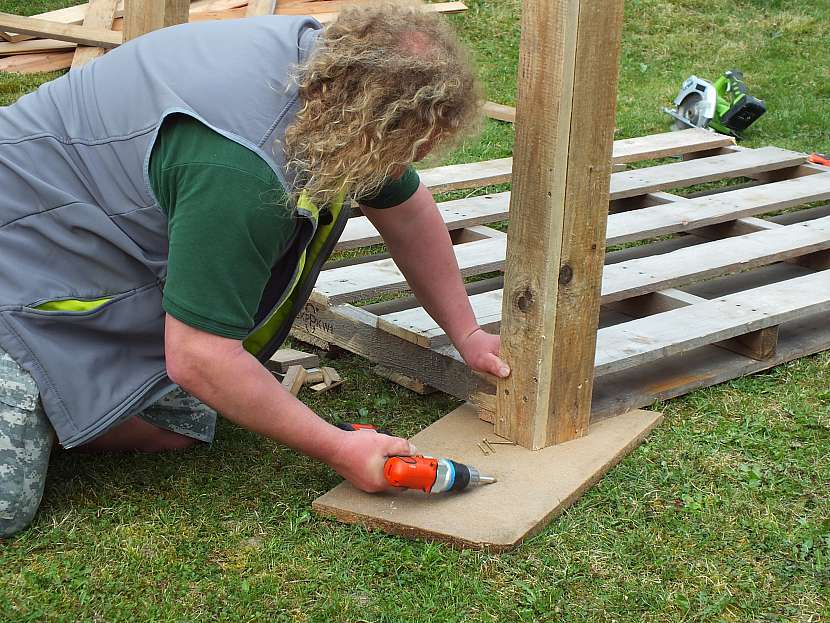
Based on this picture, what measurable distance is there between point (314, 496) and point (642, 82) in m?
5.62

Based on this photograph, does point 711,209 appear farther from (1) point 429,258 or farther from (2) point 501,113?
(2) point 501,113

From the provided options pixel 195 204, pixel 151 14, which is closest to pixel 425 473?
pixel 195 204

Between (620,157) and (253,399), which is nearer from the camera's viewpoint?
(253,399)

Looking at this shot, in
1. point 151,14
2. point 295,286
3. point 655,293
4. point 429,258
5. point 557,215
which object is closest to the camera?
point 557,215

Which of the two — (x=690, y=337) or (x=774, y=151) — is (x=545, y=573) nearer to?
(x=690, y=337)

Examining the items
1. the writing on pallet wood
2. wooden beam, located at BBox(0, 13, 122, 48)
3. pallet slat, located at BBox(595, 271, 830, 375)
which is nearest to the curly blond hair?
pallet slat, located at BBox(595, 271, 830, 375)

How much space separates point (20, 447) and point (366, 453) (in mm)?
821

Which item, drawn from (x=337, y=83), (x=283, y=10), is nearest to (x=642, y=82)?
(x=283, y=10)

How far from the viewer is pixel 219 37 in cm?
227

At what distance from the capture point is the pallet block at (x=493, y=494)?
2.38m

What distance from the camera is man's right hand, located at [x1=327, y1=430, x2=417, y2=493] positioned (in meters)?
2.35

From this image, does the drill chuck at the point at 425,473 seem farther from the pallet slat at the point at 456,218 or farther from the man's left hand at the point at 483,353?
the pallet slat at the point at 456,218

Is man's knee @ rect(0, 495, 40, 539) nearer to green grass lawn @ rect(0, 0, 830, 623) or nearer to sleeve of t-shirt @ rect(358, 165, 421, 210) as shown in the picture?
green grass lawn @ rect(0, 0, 830, 623)

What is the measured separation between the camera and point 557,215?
243 centimetres
